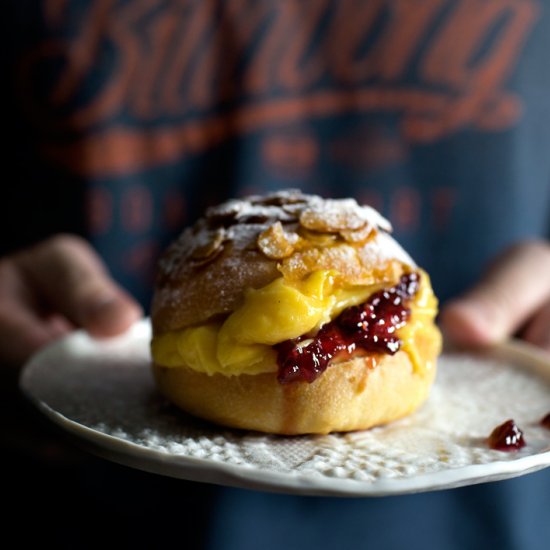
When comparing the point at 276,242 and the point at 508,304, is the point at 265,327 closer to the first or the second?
the point at 276,242

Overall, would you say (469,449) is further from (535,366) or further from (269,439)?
(535,366)

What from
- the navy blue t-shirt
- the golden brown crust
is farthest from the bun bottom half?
the navy blue t-shirt

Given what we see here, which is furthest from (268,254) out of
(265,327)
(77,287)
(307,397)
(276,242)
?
(77,287)

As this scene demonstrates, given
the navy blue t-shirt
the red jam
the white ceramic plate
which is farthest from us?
the navy blue t-shirt

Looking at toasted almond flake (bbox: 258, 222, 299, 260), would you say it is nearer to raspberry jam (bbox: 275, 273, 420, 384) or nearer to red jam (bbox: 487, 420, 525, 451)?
raspberry jam (bbox: 275, 273, 420, 384)

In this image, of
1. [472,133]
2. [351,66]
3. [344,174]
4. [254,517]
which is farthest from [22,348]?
[472,133]

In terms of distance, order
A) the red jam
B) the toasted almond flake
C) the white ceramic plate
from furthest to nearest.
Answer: the toasted almond flake
the red jam
the white ceramic plate

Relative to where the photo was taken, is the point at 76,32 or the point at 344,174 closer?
the point at 76,32
